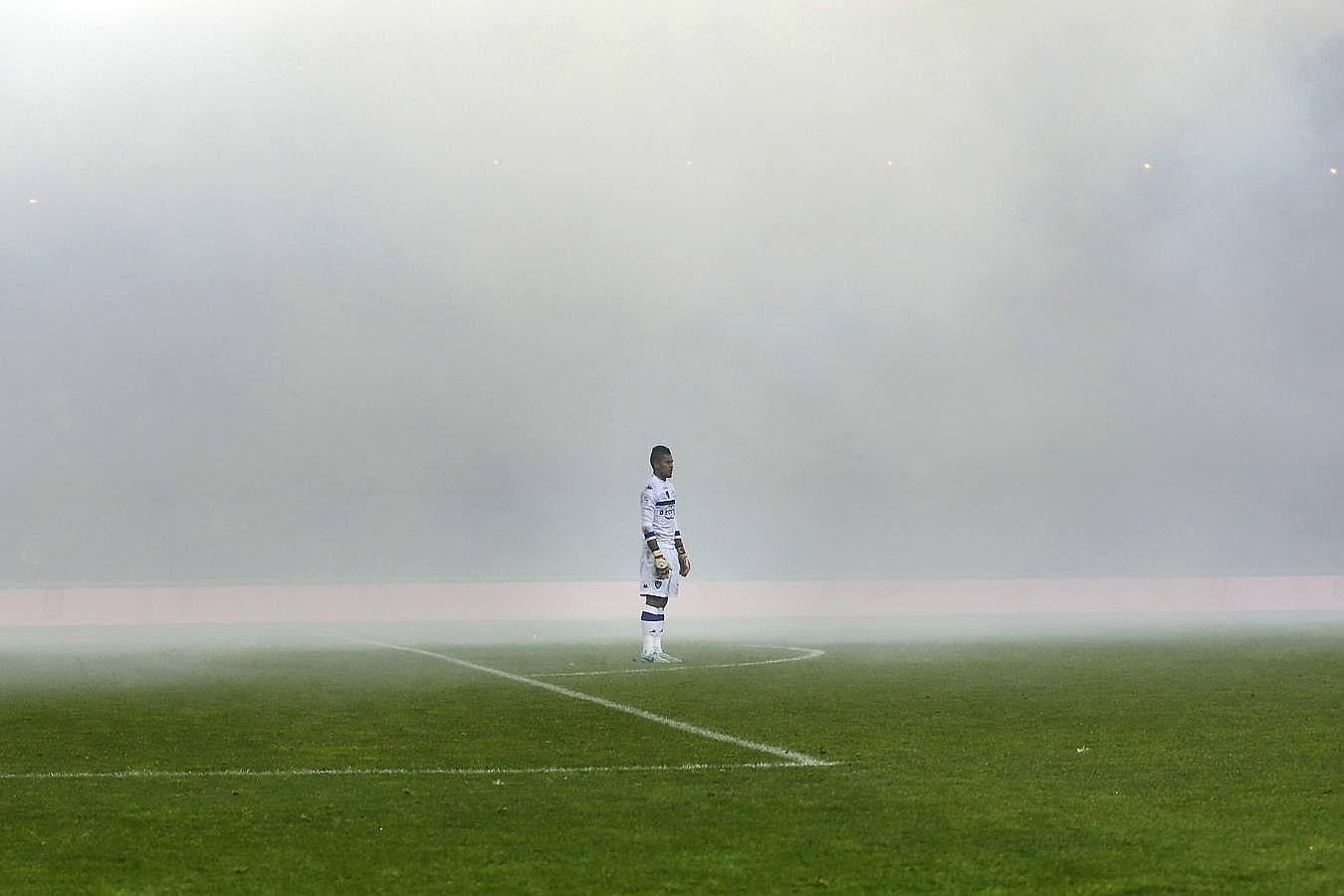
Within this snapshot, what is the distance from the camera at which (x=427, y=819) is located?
269 inches

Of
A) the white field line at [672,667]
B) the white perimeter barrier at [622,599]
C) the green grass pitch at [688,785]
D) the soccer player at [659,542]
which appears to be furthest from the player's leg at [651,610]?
the white perimeter barrier at [622,599]

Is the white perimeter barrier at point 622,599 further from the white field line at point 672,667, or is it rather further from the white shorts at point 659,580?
the white field line at point 672,667

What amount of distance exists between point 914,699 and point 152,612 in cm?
2993

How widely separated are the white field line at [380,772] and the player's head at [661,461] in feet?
30.7

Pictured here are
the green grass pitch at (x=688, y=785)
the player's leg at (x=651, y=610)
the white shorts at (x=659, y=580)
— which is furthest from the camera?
the white shorts at (x=659, y=580)

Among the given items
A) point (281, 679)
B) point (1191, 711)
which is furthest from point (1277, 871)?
point (281, 679)

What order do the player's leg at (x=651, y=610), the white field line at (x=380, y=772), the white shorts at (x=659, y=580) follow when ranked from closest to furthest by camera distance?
1. the white field line at (x=380, y=772)
2. the player's leg at (x=651, y=610)
3. the white shorts at (x=659, y=580)

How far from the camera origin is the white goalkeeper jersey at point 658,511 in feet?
57.4

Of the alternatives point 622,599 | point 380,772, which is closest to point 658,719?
point 380,772

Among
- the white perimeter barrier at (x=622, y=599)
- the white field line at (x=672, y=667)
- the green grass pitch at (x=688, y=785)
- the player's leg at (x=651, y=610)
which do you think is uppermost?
the white perimeter barrier at (x=622, y=599)

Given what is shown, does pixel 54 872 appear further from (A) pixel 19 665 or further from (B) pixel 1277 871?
(A) pixel 19 665

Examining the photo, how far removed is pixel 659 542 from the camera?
17.4 metres

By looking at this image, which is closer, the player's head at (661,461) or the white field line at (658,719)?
the white field line at (658,719)

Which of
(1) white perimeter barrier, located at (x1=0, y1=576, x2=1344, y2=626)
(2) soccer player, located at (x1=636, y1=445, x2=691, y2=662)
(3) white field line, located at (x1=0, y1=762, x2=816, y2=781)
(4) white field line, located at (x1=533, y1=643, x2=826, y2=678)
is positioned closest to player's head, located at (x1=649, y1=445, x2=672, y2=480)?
(2) soccer player, located at (x1=636, y1=445, x2=691, y2=662)
